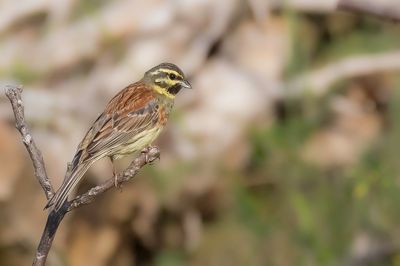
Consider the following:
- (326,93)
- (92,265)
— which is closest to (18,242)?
(92,265)

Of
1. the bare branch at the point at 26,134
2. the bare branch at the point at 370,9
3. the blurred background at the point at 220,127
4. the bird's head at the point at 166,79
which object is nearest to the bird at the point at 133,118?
the bird's head at the point at 166,79

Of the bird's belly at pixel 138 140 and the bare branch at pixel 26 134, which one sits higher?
the bird's belly at pixel 138 140

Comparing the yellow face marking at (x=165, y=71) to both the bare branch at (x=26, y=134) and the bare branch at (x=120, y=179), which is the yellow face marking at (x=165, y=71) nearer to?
the bare branch at (x=120, y=179)

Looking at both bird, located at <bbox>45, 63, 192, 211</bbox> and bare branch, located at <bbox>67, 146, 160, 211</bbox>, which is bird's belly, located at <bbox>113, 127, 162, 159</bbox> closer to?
bird, located at <bbox>45, 63, 192, 211</bbox>

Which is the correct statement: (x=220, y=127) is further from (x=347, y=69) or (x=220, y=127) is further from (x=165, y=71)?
(x=165, y=71)

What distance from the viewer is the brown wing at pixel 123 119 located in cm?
675

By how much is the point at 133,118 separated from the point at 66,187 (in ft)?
4.27

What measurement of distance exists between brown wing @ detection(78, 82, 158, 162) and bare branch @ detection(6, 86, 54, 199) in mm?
1457

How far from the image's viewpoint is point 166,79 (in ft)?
23.2

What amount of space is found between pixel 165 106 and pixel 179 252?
17.1ft

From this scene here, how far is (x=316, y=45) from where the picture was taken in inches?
530

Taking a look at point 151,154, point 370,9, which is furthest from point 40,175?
point 370,9

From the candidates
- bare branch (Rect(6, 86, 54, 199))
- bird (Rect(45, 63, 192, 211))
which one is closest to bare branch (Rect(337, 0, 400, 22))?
bird (Rect(45, 63, 192, 211))

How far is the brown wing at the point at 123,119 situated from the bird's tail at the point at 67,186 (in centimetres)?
26
